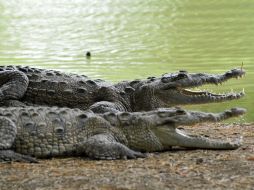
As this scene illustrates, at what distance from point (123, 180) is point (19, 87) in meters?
2.64

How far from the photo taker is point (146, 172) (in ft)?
13.7

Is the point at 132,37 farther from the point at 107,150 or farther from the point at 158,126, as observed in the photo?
the point at 107,150

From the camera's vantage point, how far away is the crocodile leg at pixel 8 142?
4750 mm

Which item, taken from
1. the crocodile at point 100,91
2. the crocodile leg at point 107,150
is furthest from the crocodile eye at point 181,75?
the crocodile leg at point 107,150

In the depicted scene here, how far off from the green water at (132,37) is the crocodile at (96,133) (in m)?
2.64

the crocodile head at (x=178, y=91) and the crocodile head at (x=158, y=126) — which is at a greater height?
the crocodile head at (x=178, y=91)

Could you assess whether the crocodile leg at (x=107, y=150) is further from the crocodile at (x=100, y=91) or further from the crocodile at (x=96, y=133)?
the crocodile at (x=100, y=91)

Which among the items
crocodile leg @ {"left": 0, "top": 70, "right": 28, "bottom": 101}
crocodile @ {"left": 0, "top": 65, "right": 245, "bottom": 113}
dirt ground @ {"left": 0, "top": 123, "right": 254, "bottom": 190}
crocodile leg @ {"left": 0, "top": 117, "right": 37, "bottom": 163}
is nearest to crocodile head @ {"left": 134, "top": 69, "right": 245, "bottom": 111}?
crocodile @ {"left": 0, "top": 65, "right": 245, "bottom": 113}

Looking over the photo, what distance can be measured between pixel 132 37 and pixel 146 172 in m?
10.6

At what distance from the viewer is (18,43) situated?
14.2 m

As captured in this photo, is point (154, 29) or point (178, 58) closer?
point (178, 58)

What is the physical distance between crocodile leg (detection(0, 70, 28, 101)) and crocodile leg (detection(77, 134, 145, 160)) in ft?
5.14

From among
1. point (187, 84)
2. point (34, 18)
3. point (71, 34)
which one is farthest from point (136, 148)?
point (34, 18)

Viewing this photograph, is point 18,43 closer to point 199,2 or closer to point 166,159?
point 199,2
